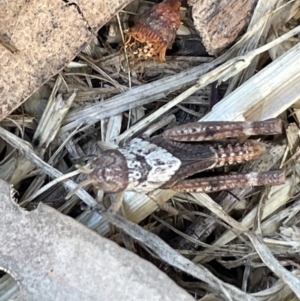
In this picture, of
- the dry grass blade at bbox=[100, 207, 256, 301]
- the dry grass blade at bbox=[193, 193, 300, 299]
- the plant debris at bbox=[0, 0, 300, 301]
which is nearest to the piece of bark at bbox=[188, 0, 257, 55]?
the plant debris at bbox=[0, 0, 300, 301]

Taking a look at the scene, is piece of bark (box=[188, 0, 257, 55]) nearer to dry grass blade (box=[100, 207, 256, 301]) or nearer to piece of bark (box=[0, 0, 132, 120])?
piece of bark (box=[0, 0, 132, 120])

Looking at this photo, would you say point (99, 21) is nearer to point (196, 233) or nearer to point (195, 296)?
point (196, 233)

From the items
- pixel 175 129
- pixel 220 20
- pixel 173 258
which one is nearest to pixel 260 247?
pixel 173 258

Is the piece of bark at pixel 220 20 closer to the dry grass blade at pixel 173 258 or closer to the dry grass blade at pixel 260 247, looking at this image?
the dry grass blade at pixel 260 247

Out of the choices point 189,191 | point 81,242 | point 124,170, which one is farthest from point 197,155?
point 81,242

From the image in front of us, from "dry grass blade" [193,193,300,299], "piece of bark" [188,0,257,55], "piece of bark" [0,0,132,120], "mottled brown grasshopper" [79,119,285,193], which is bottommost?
"dry grass blade" [193,193,300,299]

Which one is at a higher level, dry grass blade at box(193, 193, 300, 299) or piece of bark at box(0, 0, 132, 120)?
piece of bark at box(0, 0, 132, 120)

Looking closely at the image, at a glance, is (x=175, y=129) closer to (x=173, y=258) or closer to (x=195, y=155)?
(x=195, y=155)
